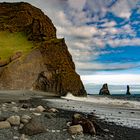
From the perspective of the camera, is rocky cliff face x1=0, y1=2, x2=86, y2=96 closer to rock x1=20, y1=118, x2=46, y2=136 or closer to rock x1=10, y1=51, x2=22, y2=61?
rock x1=10, y1=51, x2=22, y2=61

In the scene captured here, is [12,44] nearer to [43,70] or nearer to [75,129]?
[43,70]

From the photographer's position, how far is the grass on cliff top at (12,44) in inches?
5349

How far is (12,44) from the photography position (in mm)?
153750

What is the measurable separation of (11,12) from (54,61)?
230ft

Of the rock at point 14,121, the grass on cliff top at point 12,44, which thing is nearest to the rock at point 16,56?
the grass on cliff top at point 12,44

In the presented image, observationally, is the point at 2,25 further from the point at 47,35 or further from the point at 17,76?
the point at 17,76

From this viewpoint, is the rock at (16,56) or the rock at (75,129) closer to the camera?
the rock at (75,129)

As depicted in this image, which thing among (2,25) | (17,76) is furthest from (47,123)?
(2,25)

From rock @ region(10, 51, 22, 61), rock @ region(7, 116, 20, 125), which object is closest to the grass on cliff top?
rock @ region(10, 51, 22, 61)

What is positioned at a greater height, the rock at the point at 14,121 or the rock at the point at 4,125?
the rock at the point at 14,121

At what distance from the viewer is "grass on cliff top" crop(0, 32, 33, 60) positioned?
5349 inches

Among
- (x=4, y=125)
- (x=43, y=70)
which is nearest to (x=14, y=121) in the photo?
(x=4, y=125)

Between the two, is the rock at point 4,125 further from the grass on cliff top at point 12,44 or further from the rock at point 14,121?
the grass on cliff top at point 12,44

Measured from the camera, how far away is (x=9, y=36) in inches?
6550
